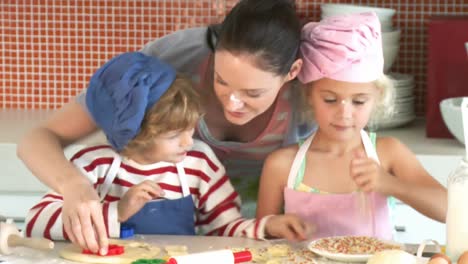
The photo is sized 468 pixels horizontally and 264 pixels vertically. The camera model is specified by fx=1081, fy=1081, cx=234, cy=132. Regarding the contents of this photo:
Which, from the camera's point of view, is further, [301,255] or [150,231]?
[150,231]

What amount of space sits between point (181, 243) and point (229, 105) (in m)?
0.29

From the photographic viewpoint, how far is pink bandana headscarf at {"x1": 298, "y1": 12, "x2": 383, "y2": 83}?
2158mm

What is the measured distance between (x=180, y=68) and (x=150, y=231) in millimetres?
396

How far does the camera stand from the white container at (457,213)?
69.2 inches

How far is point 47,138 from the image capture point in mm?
2191

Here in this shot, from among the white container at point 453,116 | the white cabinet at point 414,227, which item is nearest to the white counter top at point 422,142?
the white container at point 453,116

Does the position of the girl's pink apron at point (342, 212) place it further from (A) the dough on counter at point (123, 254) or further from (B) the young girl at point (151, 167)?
(A) the dough on counter at point (123, 254)

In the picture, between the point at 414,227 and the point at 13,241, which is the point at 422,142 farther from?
the point at 13,241

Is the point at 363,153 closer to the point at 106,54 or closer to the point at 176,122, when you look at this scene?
the point at 176,122

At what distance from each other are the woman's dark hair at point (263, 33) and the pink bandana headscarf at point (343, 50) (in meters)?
0.04

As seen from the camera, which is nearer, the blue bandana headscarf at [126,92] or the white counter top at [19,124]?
the blue bandana headscarf at [126,92]

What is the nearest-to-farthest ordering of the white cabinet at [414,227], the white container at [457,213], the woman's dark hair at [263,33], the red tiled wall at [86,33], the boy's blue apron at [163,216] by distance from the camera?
the white container at [457,213] → the woman's dark hair at [263,33] → the boy's blue apron at [163,216] → the white cabinet at [414,227] → the red tiled wall at [86,33]

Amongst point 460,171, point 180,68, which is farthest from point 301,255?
point 180,68

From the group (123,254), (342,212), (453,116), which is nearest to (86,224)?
(123,254)
